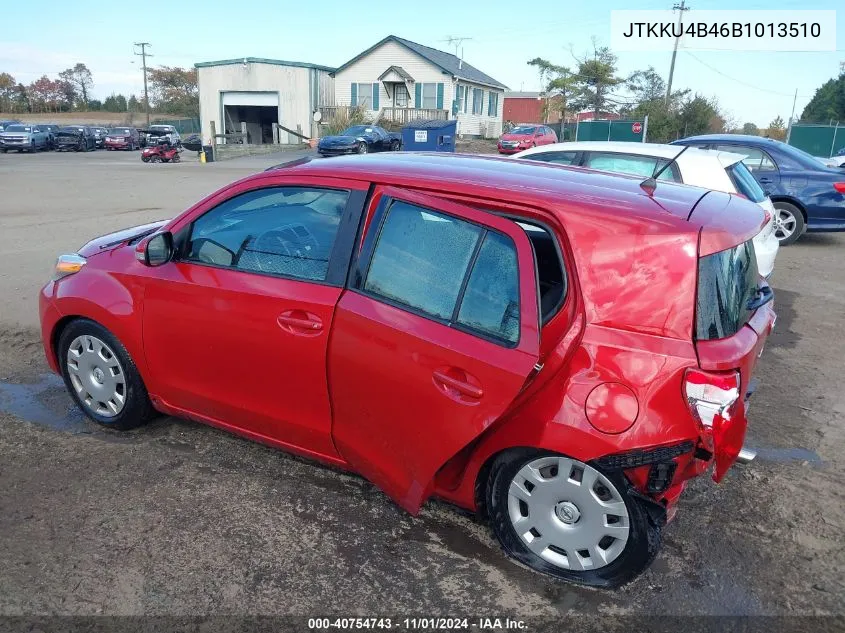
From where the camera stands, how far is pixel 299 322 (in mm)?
3023

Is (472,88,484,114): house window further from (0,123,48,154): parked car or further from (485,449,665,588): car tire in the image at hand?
(485,449,665,588): car tire

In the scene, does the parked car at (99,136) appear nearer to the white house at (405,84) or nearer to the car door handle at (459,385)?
the white house at (405,84)

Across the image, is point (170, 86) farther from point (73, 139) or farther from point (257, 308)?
point (257, 308)

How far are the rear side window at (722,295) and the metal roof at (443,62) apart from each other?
1625 inches

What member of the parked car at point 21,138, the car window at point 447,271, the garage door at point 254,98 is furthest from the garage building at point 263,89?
the car window at point 447,271

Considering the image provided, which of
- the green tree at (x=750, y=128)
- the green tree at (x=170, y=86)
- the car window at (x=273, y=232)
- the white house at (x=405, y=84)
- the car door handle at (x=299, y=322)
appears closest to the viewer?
the car door handle at (x=299, y=322)

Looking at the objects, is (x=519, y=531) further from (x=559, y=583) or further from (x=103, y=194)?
(x=103, y=194)

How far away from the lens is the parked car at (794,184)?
31.6ft

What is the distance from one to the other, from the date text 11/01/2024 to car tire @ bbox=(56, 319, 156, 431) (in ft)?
6.30

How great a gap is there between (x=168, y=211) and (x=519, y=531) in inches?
460

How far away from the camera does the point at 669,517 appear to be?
2629 millimetres

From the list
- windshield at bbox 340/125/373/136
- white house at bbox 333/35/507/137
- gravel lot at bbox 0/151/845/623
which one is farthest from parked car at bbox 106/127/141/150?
gravel lot at bbox 0/151/845/623

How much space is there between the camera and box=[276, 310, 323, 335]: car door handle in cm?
298

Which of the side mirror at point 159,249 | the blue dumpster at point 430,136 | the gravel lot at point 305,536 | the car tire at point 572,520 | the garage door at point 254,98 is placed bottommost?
the gravel lot at point 305,536
